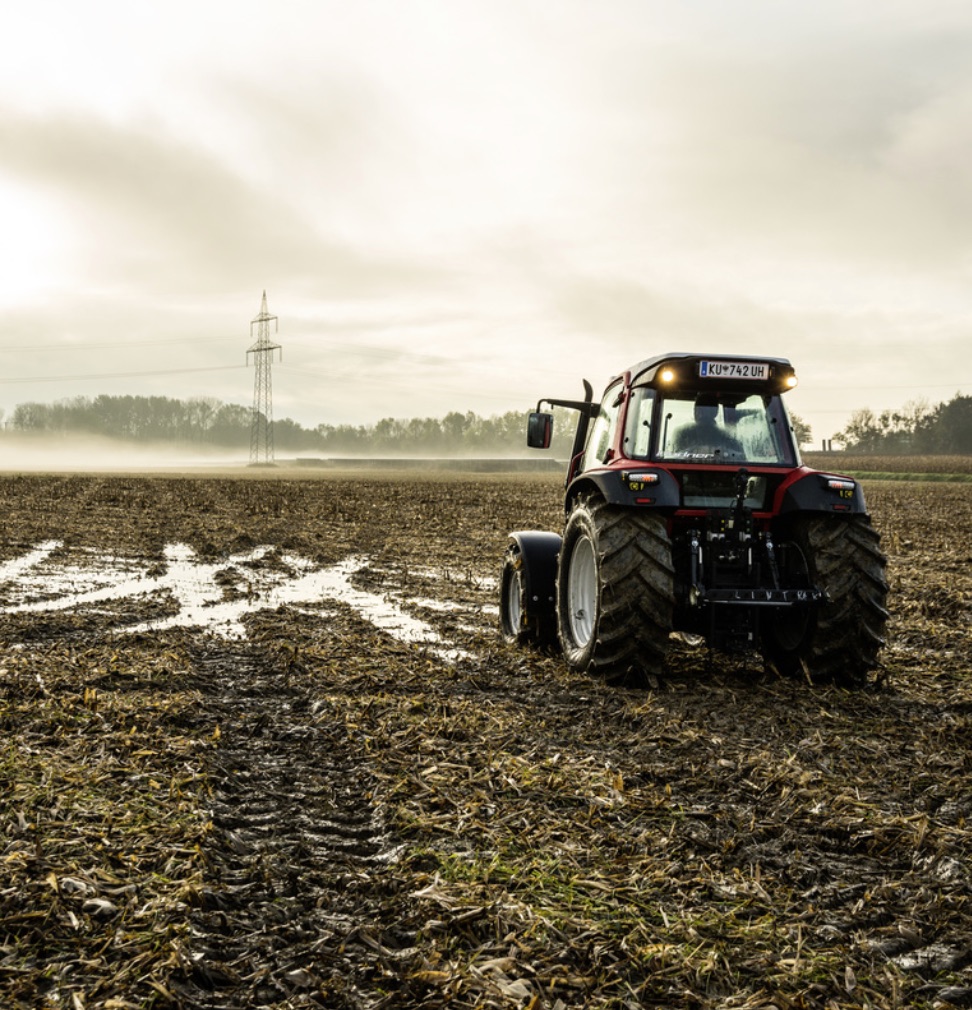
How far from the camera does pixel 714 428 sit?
753 centimetres

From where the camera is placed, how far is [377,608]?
1063 cm

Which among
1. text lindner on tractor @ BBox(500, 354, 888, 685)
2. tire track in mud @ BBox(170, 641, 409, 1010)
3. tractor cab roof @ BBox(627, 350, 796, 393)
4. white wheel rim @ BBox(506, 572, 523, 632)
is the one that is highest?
tractor cab roof @ BBox(627, 350, 796, 393)

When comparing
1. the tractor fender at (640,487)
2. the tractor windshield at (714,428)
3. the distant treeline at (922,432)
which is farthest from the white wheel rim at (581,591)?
the distant treeline at (922,432)

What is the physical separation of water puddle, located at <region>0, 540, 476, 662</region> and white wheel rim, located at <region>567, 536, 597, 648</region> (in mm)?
1059

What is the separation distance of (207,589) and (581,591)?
19.0 feet

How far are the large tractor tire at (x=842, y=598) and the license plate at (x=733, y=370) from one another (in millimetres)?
1166

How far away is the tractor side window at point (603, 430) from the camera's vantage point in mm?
8047

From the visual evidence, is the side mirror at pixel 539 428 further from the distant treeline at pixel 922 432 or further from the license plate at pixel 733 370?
the distant treeline at pixel 922 432

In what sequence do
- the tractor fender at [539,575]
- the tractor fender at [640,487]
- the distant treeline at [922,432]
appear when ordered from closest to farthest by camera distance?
the tractor fender at [640,487] < the tractor fender at [539,575] < the distant treeline at [922,432]

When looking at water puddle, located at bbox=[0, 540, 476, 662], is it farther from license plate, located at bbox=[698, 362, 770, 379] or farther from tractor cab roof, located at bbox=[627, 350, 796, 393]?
license plate, located at bbox=[698, 362, 770, 379]

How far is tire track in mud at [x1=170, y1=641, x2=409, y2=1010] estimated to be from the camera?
118 inches

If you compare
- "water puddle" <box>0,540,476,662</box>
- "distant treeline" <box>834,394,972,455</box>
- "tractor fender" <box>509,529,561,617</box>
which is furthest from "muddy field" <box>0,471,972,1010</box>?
"distant treeline" <box>834,394,972,455</box>

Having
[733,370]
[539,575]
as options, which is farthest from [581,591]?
[733,370]

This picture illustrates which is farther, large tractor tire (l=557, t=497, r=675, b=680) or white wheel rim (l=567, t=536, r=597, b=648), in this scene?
white wheel rim (l=567, t=536, r=597, b=648)
